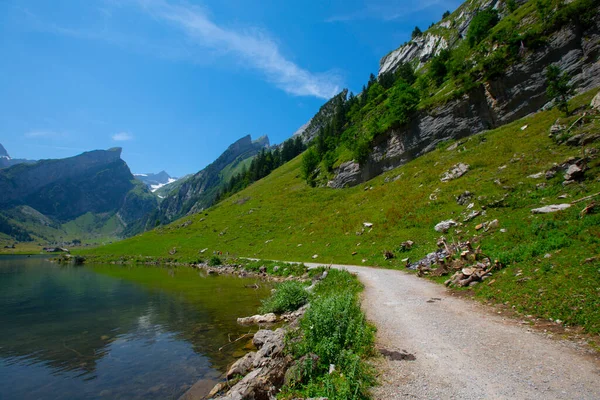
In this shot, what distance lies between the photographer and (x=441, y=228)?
2589 centimetres

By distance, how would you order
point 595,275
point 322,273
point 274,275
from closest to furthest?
point 595,275 < point 322,273 < point 274,275

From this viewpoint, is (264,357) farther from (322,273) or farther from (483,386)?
(322,273)

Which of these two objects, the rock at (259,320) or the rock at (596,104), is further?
the rock at (596,104)

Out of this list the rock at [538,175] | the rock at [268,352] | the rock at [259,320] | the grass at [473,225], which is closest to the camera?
the rock at [268,352]

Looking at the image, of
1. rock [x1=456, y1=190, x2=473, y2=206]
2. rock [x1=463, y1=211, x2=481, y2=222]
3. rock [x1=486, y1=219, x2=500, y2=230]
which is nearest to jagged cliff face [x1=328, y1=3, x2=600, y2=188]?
rock [x1=456, y1=190, x2=473, y2=206]

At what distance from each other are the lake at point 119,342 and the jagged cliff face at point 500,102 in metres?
45.0

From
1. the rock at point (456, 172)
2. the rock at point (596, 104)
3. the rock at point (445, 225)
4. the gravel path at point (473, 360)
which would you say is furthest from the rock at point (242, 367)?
the rock at point (596, 104)

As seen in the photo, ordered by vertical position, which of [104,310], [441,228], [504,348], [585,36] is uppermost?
[585,36]

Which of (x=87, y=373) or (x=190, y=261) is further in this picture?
(x=190, y=261)

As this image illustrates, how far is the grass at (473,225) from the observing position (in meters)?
11.5

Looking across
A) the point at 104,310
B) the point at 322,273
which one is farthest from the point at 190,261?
the point at 322,273

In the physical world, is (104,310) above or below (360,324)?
below

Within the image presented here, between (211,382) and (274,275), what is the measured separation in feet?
74.3

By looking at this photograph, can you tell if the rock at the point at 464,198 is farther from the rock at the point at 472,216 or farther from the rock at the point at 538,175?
the rock at the point at 538,175
